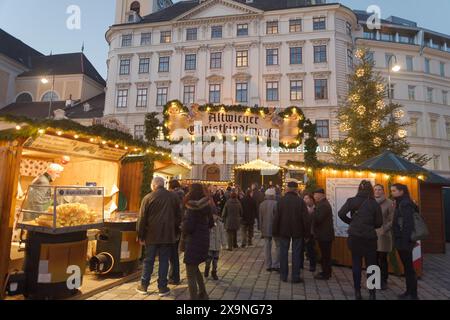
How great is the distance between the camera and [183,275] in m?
6.77

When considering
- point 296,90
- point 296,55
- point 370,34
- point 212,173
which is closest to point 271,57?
point 296,55

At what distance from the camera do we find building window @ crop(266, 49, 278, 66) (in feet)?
103

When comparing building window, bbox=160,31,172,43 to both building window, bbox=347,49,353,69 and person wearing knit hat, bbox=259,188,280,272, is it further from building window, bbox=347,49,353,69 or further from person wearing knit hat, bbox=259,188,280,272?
person wearing knit hat, bbox=259,188,280,272

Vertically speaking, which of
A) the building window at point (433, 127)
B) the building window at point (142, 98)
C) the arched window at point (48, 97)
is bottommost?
the building window at point (433, 127)

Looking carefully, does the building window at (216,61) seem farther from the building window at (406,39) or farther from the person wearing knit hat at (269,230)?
the person wearing knit hat at (269,230)

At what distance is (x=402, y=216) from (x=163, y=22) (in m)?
34.4

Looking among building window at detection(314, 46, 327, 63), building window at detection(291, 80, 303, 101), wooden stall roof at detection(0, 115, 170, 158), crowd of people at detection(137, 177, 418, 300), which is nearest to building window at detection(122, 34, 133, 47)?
building window at detection(291, 80, 303, 101)

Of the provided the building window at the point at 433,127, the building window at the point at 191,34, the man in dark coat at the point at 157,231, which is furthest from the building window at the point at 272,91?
the man in dark coat at the point at 157,231

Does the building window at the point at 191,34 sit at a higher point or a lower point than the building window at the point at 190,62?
higher

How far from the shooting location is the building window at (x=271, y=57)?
31.3 meters

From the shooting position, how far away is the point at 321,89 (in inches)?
1183

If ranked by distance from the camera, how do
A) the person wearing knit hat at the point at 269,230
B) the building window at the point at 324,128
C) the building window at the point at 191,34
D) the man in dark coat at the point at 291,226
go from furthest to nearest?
the building window at the point at 191,34 → the building window at the point at 324,128 → the person wearing knit hat at the point at 269,230 → the man in dark coat at the point at 291,226

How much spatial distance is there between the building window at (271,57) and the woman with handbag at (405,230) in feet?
91.8
